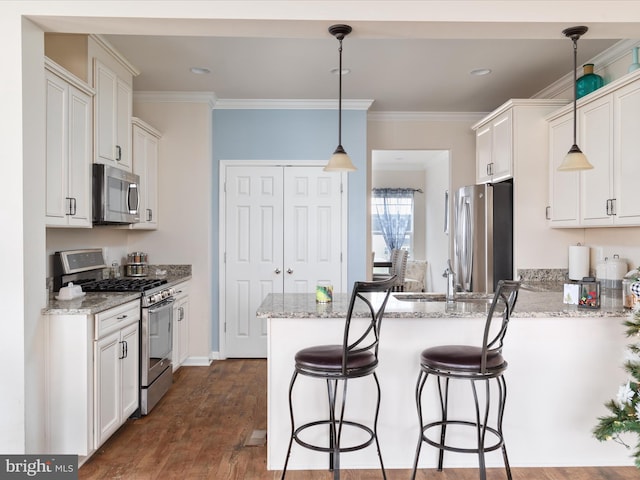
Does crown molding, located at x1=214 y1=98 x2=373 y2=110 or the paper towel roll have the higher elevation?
crown molding, located at x1=214 y1=98 x2=373 y2=110

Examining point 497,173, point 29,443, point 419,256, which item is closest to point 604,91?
point 497,173

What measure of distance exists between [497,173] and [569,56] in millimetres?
1076

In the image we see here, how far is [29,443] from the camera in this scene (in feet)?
7.48

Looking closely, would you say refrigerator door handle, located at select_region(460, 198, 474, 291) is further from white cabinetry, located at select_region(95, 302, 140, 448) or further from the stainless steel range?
white cabinetry, located at select_region(95, 302, 140, 448)

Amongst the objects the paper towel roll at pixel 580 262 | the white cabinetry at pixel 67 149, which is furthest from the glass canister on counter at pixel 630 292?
the white cabinetry at pixel 67 149

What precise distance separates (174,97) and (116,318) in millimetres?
2592

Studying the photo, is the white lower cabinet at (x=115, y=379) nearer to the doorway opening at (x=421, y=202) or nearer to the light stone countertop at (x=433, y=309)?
the light stone countertop at (x=433, y=309)

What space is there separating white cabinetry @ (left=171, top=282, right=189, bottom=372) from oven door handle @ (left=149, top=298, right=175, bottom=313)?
0.35m

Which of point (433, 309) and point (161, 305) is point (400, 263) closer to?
point (161, 305)

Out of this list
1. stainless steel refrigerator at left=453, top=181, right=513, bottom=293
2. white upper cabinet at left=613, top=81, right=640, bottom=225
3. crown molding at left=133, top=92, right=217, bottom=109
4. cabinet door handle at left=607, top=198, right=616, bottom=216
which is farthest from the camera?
crown molding at left=133, top=92, right=217, bottom=109

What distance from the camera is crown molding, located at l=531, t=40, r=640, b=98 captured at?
10.7ft

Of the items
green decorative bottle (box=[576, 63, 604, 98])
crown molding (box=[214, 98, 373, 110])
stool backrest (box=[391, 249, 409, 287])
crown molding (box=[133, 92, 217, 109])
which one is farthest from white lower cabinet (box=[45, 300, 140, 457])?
stool backrest (box=[391, 249, 409, 287])

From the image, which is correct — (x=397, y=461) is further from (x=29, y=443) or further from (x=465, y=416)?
(x=29, y=443)

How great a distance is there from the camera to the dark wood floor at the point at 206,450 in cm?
244
